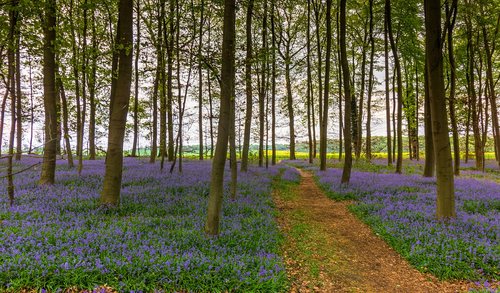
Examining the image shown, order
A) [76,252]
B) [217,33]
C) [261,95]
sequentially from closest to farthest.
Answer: [76,252], [261,95], [217,33]

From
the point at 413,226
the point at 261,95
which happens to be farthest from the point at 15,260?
the point at 261,95

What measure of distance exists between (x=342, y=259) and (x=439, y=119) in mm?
5414

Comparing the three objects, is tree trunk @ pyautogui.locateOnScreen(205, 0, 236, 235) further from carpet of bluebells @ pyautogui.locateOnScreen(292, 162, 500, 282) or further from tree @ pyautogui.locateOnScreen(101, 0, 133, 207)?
carpet of bluebells @ pyautogui.locateOnScreen(292, 162, 500, 282)

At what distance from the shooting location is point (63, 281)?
453 centimetres

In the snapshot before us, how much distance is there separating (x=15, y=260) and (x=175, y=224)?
141 inches

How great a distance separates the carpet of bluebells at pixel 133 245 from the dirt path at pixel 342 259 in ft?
2.09

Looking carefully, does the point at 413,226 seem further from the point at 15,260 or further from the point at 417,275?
the point at 15,260

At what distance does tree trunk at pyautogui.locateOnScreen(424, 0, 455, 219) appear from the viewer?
8.68 meters

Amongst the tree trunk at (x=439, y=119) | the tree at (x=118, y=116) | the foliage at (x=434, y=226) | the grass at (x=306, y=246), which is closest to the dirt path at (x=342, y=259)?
the grass at (x=306, y=246)

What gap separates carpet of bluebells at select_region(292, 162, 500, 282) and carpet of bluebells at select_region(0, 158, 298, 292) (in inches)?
136

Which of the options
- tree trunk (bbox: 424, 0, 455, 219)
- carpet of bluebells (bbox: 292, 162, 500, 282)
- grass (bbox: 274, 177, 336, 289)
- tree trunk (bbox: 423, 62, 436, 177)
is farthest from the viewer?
tree trunk (bbox: 423, 62, 436, 177)

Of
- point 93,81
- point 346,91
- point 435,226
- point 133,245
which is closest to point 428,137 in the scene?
point 346,91

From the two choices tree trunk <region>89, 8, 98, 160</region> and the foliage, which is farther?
tree trunk <region>89, 8, 98, 160</region>

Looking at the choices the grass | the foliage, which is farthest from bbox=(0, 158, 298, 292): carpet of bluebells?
the foliage
